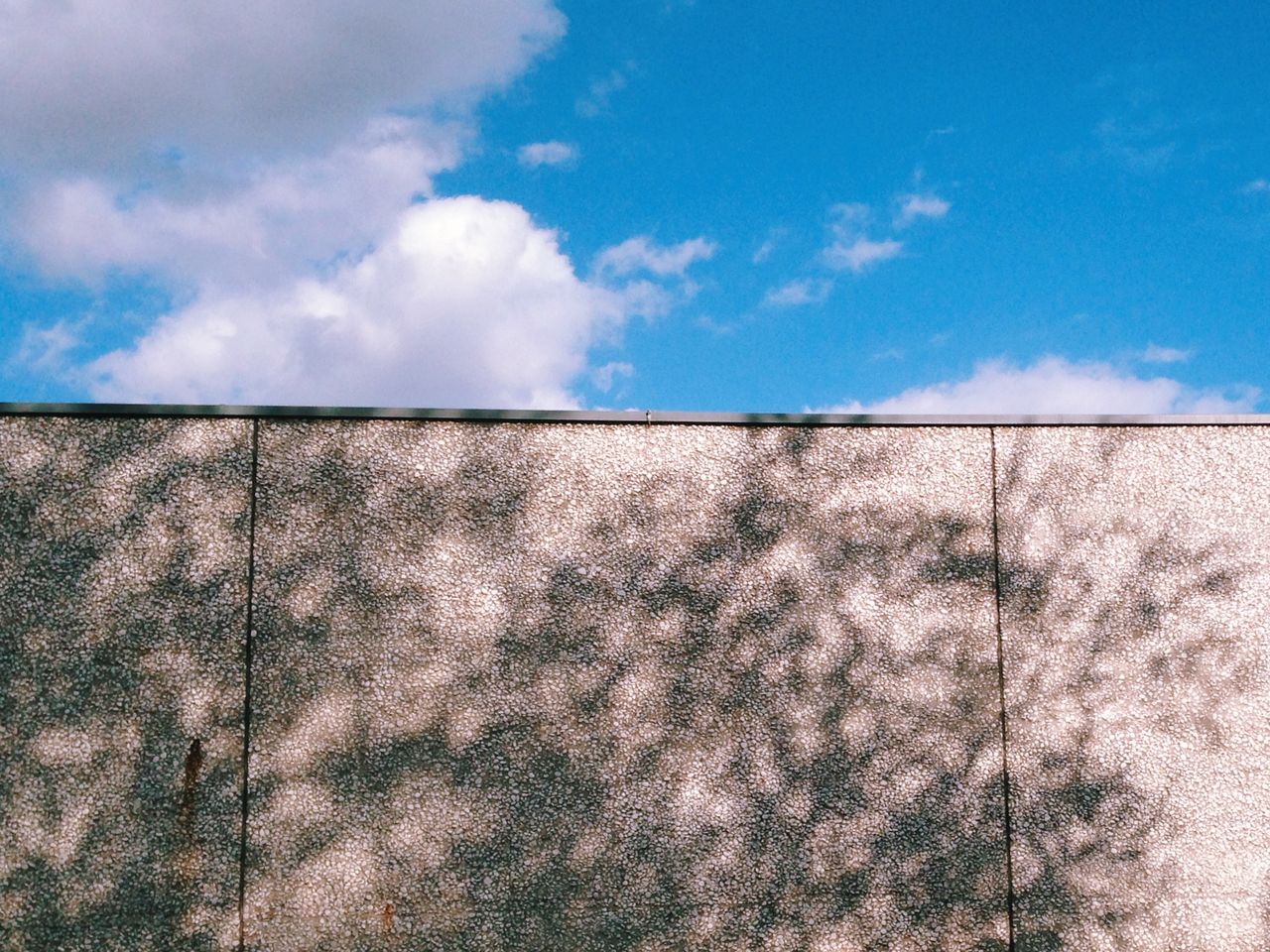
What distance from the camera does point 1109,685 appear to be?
396cm

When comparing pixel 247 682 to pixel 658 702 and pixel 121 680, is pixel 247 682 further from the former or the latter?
pixel 658 702

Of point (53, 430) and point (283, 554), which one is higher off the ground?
point (53, 430)

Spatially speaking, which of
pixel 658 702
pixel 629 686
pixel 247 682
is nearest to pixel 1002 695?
pixel 658 702

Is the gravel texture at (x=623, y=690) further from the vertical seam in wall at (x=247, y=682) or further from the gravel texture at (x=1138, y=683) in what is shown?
the gravel texture at (x=1138, y=683)

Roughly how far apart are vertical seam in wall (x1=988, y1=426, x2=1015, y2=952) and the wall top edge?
10.6 inches

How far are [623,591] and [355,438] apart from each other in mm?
1391

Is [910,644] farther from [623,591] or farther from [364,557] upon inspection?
[364,557]

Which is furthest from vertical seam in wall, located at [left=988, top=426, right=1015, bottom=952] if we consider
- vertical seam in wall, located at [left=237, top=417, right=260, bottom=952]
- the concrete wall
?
vertical seam in wall, located at [left=237, top=417, right=260, bottom=952]

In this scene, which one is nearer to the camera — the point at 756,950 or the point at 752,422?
the point at 756,950

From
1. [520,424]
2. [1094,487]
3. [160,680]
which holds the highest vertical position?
[520,424]

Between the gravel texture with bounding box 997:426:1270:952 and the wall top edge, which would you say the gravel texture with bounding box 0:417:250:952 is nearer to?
the wall top edge

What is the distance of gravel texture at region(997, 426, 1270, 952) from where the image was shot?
3834 millimetres

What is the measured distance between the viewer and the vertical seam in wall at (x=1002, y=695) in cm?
379

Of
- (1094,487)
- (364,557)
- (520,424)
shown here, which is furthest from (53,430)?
(1094,487)
